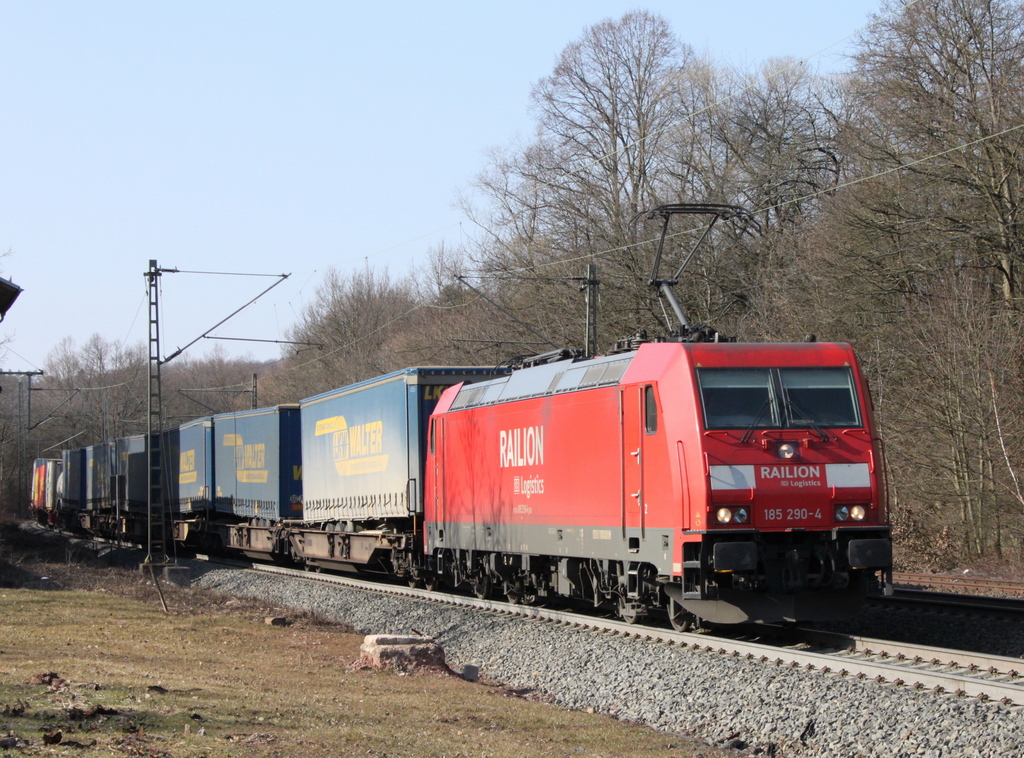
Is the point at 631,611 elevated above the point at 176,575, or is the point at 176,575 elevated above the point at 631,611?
the point at 631,611

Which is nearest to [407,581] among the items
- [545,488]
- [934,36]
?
[545,488]

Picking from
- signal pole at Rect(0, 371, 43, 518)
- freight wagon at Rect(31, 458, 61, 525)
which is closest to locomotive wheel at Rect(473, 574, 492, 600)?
signal pole at Rect(0, 371, 43, 518)

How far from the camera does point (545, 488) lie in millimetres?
14266

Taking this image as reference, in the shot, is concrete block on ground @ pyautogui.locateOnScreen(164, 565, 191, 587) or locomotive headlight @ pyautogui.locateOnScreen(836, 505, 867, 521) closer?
locomotive headlight @ pyautogui.locateOnScreen(836, 505, 867, 521)

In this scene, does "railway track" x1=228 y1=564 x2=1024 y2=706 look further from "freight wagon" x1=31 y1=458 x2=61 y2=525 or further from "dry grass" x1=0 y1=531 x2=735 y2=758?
"freight wagon" x1=31 y1=458 x2=61 y2=525

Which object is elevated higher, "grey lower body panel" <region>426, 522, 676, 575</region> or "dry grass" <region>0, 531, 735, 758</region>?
"grey lower body panel" <region>426, 522, 676, 575</region>

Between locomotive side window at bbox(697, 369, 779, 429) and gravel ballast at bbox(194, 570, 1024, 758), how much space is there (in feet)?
8.02

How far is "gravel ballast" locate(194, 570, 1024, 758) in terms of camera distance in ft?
24.6

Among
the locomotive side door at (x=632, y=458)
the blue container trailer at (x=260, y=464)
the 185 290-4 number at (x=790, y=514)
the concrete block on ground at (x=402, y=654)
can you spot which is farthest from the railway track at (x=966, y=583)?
the blue container trailer at (x=260, y=464)

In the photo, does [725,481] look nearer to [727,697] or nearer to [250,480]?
[727,697]

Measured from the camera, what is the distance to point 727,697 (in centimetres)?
925

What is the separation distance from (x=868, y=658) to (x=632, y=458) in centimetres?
334

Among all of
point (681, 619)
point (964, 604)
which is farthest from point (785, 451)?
point (964, 604)

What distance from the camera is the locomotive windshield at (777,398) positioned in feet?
36.9
